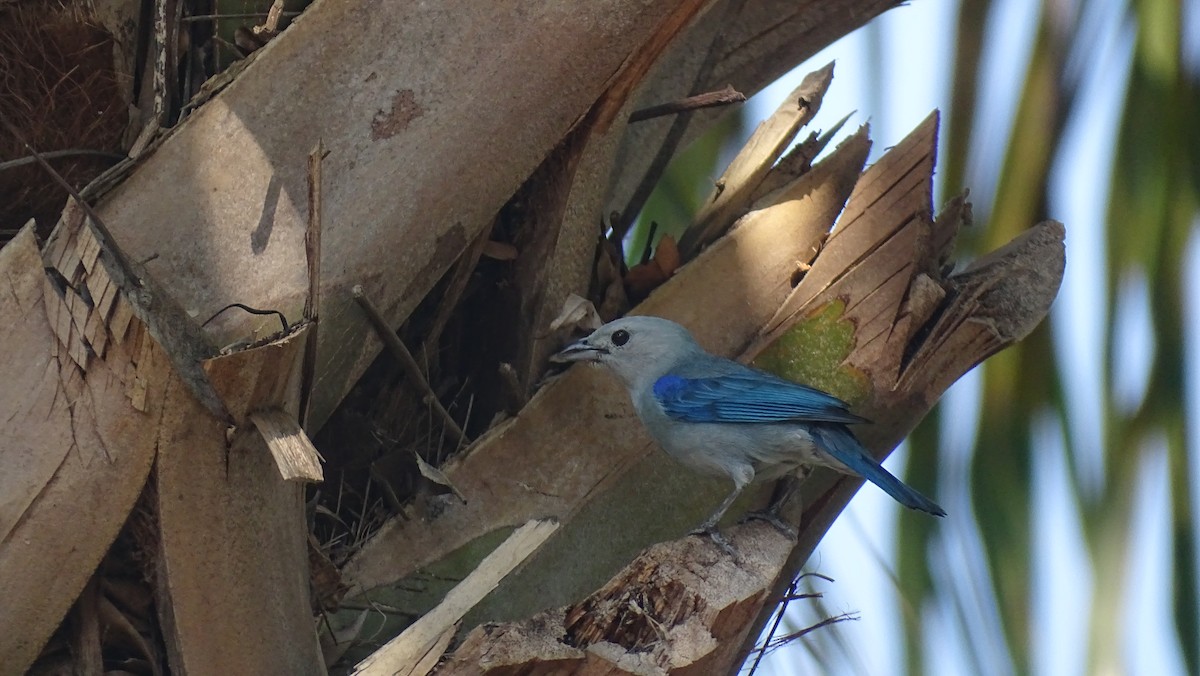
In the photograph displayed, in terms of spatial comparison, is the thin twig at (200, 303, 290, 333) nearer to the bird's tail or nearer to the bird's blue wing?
the bird's blue wing

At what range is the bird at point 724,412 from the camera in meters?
3.56

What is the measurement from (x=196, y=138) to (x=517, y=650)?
1505 mm

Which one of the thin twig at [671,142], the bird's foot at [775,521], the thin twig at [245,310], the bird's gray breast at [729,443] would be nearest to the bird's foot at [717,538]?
the bird's foot at [775,521]

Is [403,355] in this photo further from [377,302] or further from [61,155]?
[61,155]

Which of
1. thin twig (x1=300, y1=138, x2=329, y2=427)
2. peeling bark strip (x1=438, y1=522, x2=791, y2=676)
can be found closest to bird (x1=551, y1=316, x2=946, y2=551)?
peeling bark strip (x1=438, y1=522, x2=791, y2=676)

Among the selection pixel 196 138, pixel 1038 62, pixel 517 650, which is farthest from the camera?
pixel 1038 62

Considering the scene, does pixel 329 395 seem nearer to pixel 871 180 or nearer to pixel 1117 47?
pixel 871 180

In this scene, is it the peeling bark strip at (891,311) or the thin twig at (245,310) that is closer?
the thin twig at (245,310)

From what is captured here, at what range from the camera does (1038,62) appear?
134 inches

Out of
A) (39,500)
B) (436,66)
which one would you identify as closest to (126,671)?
(39,500)

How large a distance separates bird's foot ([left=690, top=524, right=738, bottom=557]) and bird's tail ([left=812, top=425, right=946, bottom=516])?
20.4 inches

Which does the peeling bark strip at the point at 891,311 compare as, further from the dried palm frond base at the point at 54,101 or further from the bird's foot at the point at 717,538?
the dried palm frond base at the point at 54,101

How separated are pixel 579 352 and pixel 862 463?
855mm

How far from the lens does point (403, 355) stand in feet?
11.0
